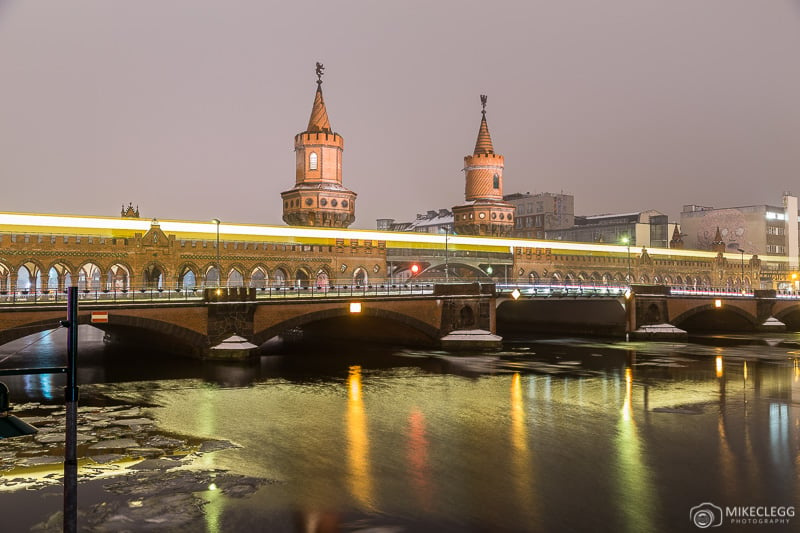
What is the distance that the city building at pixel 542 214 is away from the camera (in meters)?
135

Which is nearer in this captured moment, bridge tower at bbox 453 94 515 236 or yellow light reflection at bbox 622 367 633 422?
yellow light reflection at bbox 622 367 633 422

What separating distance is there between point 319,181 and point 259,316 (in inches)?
1483

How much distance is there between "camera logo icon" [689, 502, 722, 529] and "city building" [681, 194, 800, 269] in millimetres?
116148

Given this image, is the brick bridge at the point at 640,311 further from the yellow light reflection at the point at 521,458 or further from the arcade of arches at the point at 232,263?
the yellow light reflection at the point at 521,458

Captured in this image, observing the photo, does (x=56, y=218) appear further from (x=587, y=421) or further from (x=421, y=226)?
(x=421, y=226)

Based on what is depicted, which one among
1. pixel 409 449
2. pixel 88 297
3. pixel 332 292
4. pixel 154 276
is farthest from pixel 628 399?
pixel 154 276

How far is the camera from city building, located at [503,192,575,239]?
134750 mm

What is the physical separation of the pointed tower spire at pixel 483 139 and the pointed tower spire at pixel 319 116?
24057 mm

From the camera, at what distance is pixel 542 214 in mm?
135250

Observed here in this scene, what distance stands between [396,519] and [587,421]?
469 inches

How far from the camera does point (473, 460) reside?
710 inches

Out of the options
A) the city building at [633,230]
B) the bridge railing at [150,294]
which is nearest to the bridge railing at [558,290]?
the bridge railing at [150,294]

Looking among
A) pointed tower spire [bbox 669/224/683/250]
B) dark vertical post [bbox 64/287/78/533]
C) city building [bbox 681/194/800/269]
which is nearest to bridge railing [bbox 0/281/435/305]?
dark vertical post [bbox 64/287/78/533]

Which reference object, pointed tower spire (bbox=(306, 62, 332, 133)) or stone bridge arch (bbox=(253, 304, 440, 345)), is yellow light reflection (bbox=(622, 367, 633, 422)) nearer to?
stone bridge arch (bbox=(253, 304, 440, 345))
